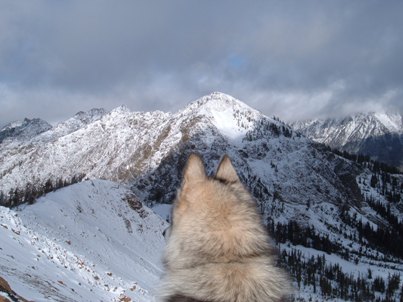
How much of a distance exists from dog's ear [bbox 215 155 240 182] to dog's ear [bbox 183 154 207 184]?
276 mm

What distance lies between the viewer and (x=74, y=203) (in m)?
39.3

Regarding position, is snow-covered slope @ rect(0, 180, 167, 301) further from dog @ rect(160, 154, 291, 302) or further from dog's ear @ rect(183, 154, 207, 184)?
dog's ear @ rect(183, 154, 207, 184)

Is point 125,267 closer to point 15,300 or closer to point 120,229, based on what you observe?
point 120,229

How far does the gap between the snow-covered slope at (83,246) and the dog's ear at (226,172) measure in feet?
3.73

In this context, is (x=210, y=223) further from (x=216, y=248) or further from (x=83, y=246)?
(x=83, y=246)

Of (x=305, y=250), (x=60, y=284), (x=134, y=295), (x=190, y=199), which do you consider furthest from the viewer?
(x=305, y=250)

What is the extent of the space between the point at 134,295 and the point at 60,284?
6417 millimetres

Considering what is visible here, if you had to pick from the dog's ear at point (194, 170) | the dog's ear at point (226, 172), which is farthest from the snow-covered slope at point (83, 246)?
the dog's ear at point (226, 172)

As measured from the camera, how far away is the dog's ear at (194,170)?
13.0 ft

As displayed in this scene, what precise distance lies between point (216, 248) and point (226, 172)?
85 cm

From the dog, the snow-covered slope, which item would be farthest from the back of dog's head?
the snow-covered slope

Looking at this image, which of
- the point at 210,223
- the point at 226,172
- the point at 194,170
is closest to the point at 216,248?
the point at 210,223

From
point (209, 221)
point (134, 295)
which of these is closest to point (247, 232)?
point (209, 221)

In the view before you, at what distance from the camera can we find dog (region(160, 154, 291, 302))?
3.57 metres
